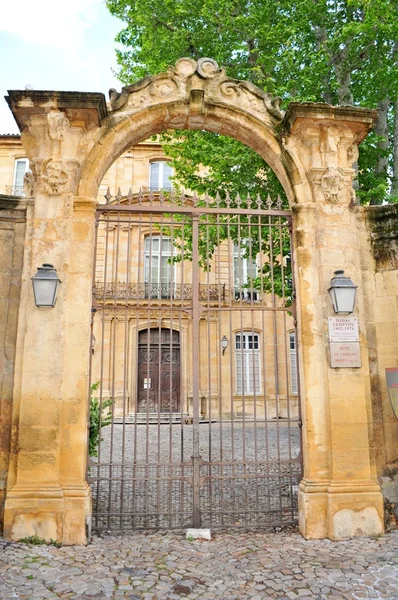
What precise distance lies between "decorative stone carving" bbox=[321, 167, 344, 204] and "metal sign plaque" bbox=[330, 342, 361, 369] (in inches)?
62.4

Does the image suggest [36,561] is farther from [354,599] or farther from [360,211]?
[360,211]

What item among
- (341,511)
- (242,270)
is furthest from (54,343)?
(242,270)

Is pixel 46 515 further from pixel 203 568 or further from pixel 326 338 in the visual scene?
pixel 326 338

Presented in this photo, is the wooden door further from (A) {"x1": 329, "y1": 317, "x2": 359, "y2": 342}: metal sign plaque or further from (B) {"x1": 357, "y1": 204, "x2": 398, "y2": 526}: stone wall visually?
(A) {"x1": 329, "y1": 317, "x2": 359, "y2": 342}: metal sign plaque

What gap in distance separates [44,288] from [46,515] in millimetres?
2119

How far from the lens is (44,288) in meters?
4.67

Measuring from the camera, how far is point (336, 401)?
15.8 ft

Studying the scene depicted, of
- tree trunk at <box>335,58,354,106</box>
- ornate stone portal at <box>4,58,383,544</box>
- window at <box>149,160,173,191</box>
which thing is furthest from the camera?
window at <box>149,160,173,191</box>

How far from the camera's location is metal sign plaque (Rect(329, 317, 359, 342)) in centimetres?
492

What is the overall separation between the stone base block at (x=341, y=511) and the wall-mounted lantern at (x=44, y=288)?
313 cm

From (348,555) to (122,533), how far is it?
2.15 metres

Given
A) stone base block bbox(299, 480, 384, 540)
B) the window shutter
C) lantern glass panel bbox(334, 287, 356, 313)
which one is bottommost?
stone base block bbox(299, 480, 384, 540)

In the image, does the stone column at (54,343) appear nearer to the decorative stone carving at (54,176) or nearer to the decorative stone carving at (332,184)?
the decorative stone carving at (54,176)

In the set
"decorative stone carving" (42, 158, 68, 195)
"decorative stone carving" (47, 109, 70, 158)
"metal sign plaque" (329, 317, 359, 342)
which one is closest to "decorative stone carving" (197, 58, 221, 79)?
"decorative stone carving" (47, 109, 70, 158)
